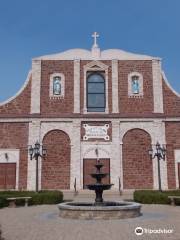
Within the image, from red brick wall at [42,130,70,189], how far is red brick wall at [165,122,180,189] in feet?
25.9

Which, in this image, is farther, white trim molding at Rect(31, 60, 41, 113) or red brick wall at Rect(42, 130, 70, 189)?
white trim molding at Rect(31, 60, 41, 113)

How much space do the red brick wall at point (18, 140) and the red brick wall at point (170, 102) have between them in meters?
11.5

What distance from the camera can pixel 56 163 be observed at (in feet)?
91.5

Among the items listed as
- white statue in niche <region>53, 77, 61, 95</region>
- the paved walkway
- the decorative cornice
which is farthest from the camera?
the decorative cornice

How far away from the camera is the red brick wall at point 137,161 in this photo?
27.6m

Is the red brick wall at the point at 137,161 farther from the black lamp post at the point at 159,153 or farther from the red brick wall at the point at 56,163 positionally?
the red brick wall at the point at 56,163

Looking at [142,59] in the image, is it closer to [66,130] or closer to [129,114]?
[129,114]

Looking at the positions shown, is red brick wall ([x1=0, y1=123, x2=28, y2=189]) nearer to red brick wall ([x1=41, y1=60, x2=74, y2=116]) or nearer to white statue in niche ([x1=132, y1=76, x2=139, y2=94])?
red brick wall ([x1=41, y1=60, x2=74, y2=116])

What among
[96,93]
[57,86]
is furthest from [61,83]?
[96,93]

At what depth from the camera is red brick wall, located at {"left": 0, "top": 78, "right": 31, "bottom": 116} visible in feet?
94.0

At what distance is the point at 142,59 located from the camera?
29969 mm

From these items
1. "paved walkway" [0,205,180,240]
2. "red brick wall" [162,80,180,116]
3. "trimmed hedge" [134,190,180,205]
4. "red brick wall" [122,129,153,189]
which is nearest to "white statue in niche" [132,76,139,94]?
"red brick wall" [162,80,180,116]

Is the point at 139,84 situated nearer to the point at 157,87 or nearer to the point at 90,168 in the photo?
the point at 157,87

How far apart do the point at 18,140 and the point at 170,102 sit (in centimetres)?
1265
